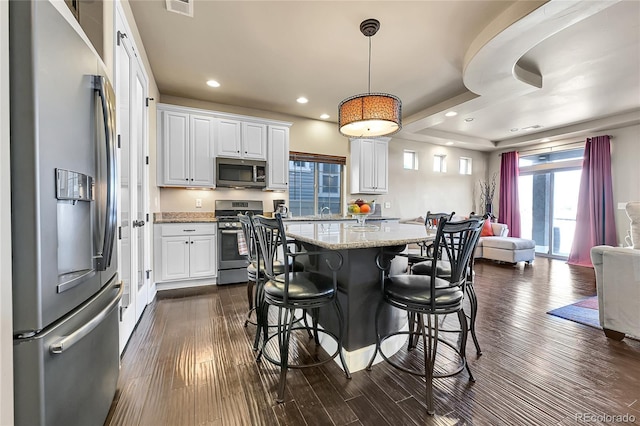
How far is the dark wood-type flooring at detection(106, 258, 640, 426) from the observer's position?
1.43m

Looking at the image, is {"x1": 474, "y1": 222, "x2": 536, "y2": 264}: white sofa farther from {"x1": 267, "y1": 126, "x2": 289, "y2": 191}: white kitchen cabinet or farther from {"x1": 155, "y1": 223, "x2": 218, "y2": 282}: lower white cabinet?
{"x1": 155, "y1": 223, "x2": 218, "y2": 282}: lower white cabinet

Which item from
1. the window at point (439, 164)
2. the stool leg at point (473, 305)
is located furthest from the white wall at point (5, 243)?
the window at point (439, 164)

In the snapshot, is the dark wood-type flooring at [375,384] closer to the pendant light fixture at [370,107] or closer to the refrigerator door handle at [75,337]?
the refrigerator door handle at [75,337]

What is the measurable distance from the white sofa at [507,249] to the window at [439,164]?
6.36 feet

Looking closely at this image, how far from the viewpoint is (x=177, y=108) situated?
377 cm

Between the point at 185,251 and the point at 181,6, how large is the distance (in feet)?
8.81

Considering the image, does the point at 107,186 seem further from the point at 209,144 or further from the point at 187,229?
the point at 209,144

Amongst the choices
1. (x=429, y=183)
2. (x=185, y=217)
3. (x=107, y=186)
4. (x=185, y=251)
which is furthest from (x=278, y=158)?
(x=429, y=183)

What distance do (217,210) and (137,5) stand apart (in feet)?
8.58

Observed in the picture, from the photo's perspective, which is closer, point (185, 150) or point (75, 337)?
point (75, 337)

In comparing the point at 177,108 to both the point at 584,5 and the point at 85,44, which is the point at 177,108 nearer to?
the point at 85,44

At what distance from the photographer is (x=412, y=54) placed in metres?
3.04

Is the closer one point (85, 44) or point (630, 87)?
point (85, 44)

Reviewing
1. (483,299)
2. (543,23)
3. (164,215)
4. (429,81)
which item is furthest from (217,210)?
(543,23)
